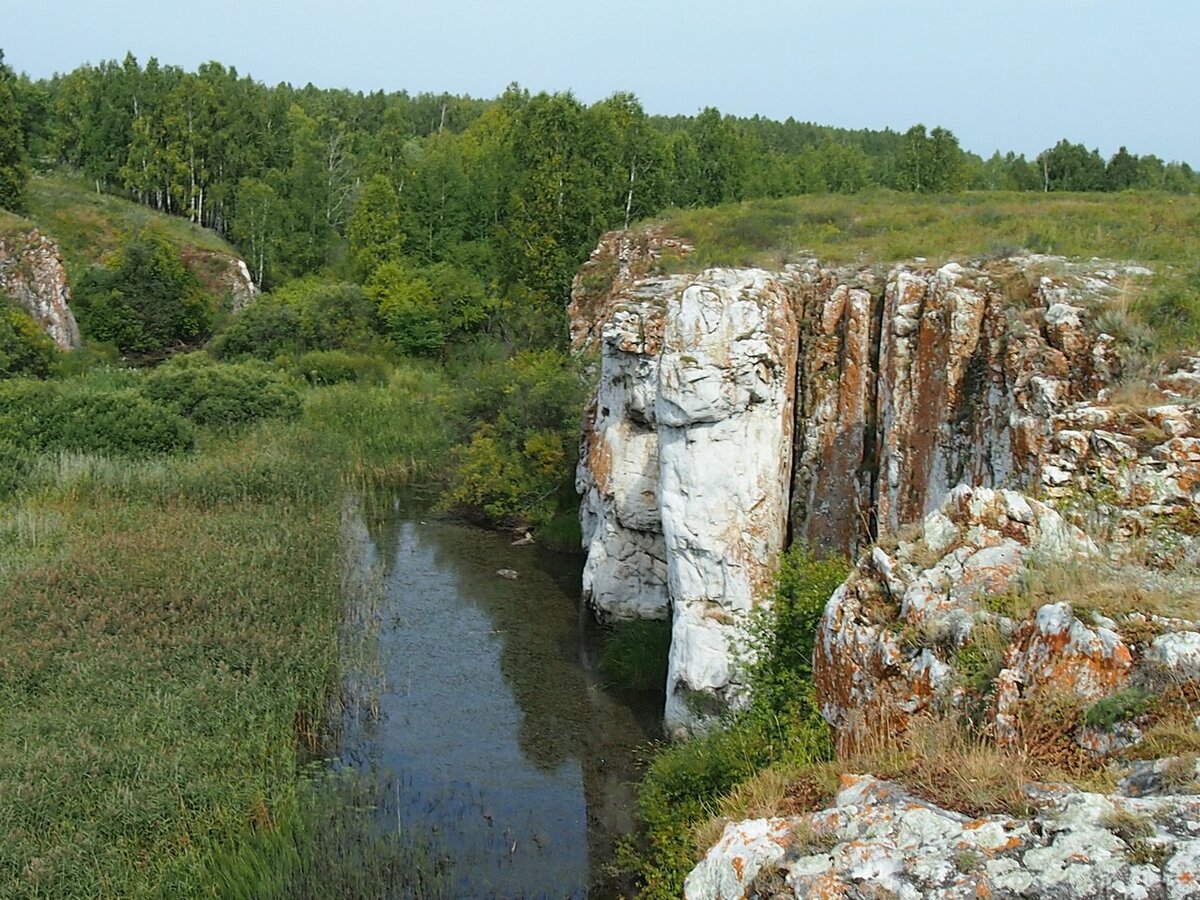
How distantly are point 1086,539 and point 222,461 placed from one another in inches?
821

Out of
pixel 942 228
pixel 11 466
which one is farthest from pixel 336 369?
pixel 942 228

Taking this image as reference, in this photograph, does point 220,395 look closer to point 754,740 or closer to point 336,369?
point 336,369

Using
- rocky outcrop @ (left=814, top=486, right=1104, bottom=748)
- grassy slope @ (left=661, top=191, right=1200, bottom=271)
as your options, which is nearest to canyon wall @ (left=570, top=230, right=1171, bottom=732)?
grassy slope @ (left=661, top=191, right=1200, bottom=271)

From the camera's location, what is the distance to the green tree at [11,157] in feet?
159

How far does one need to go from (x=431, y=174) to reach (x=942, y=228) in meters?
39.6

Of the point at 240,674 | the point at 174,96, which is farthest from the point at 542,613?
the point at 174,96

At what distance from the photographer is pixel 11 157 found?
161 ft

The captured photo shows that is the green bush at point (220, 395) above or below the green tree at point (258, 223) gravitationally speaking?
below

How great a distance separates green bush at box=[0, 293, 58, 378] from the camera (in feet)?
118

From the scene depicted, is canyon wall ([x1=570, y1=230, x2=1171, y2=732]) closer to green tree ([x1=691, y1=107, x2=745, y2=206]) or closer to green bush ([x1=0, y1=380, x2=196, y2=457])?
green bush ([x1=0, y1=380, x2=196, y2=457])

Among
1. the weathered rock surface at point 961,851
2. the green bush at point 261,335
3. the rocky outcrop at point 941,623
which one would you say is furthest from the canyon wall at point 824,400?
the green bush at point 261,335

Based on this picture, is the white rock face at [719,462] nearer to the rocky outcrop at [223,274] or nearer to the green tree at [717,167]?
the green tree at [717,167]

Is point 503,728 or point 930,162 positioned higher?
point 930,162

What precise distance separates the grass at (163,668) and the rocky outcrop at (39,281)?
73.7 feet
